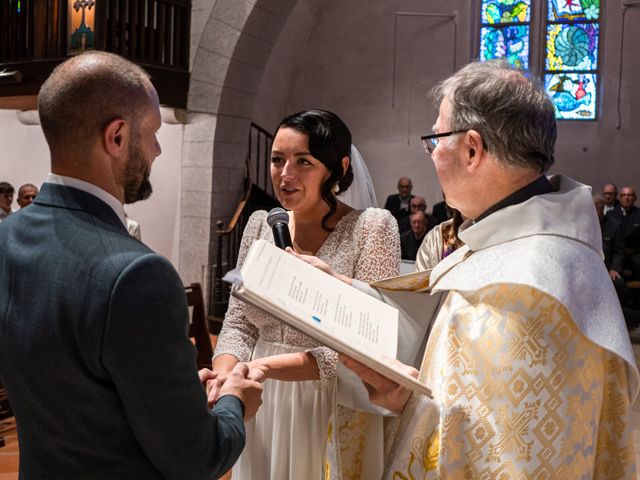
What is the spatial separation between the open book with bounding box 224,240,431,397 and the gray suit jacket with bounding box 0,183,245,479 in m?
0.15

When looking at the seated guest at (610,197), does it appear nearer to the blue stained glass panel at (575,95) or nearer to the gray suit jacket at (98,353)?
the blue stained glass panel at (575,95)

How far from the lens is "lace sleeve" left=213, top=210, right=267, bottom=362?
2.34m

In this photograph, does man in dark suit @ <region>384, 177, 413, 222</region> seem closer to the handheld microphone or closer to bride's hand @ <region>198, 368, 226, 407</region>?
the handheld microphone

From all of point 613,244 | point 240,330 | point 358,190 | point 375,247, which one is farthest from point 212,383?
point 613,244

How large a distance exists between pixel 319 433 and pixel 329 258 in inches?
19.7

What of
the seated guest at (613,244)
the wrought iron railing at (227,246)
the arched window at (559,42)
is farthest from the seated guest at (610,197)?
the wrought iron railing at (227,246)

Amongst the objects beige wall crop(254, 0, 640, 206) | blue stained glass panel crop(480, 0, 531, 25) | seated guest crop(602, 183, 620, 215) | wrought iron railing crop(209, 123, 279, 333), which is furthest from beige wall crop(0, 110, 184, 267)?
blue stained glass panel crop(480, 0, 531, 25)

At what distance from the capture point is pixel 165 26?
880 cm

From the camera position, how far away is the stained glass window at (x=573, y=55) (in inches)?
485

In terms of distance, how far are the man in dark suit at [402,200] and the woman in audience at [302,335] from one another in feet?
28.7

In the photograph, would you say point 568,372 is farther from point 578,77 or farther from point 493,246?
point 578,77

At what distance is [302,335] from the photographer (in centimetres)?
229

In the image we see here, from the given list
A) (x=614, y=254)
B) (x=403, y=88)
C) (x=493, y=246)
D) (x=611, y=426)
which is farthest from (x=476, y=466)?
(x=403, y=88)

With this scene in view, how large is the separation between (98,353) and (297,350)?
1.06 metres
